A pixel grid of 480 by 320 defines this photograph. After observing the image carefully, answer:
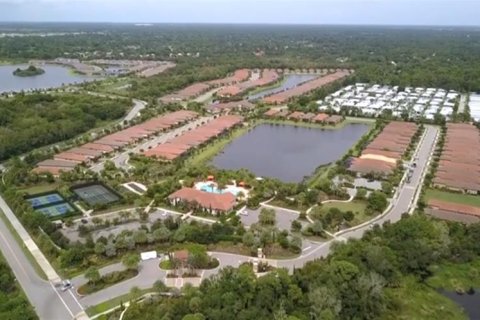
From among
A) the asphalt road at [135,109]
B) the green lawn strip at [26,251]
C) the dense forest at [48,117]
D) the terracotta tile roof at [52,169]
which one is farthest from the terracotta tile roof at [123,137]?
the green lawn strip at [26,251]

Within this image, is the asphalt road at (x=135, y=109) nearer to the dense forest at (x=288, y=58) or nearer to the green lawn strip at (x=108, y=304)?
the dense forest at (x=288, y=58)

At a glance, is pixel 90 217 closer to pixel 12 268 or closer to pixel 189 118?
pixel 12 268

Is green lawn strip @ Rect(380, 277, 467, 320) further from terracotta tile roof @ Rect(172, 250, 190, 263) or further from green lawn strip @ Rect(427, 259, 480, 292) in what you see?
terracotta tile roof @ Rect(172, 250, 190, 263)

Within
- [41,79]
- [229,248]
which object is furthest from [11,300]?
[41,79]

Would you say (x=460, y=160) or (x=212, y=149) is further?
(x=212, y=149)

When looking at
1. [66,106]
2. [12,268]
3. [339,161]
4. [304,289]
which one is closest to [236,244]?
[304,289]

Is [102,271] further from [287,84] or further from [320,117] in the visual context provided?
[287,84]
